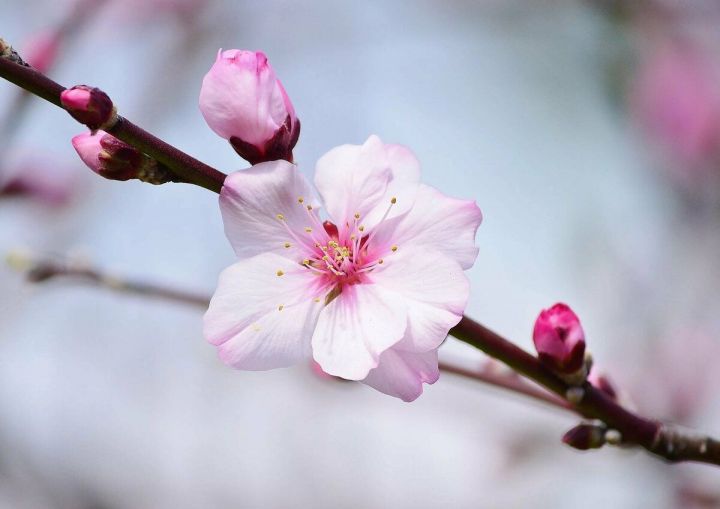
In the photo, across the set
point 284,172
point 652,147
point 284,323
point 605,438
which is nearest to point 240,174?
point 284,172

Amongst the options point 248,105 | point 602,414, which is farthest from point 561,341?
point 248,105

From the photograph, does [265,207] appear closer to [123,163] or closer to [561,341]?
Result: [123,163]

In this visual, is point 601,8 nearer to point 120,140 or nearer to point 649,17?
point 649,17

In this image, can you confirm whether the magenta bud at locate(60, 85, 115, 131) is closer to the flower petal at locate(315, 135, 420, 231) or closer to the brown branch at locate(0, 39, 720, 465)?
the brown branch at locate(0, 39, 720, 465)

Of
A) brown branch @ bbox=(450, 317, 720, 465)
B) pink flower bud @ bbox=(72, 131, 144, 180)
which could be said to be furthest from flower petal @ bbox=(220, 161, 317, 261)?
brown branch @ bbox=(450, 317, 720, 465)

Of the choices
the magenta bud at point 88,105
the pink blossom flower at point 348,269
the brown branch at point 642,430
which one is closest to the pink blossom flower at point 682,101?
the brown branch at point 642,430

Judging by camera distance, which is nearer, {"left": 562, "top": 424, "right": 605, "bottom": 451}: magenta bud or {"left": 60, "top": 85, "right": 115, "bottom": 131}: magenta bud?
{"left": 60, "top": 85, "right": 115, "bottom": 131}: magenta bud

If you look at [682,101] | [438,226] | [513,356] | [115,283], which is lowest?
[115,283]
